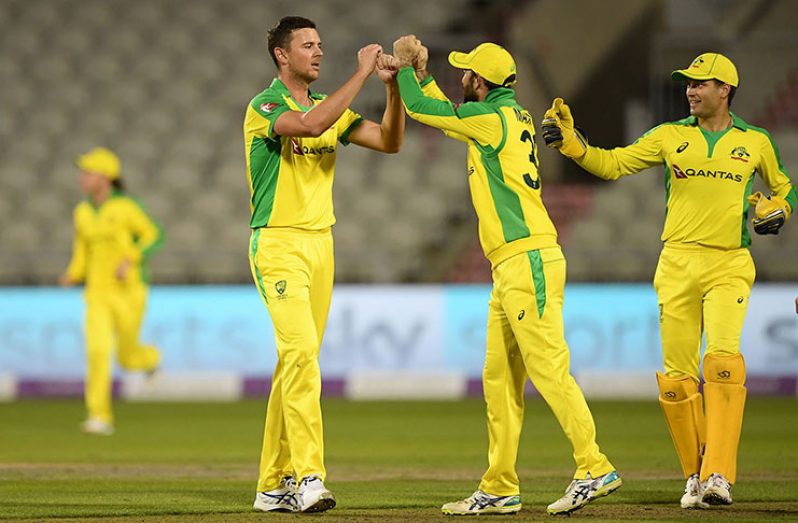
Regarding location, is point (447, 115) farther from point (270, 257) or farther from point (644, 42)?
point (644, 42)

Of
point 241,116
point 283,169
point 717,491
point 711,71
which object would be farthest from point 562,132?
point 241,116

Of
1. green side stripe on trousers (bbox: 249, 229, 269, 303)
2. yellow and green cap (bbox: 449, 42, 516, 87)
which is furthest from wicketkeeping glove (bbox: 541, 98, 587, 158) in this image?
green side stripe on trousers (bbox: 249, 229, 269, 303)

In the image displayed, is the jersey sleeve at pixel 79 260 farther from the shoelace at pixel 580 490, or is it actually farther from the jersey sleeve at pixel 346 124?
the shoelace at pixel 580 490

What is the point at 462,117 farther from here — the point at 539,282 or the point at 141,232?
the point at 141,232

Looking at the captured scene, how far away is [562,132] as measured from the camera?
743 centimetres

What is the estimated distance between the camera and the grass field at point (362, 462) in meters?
7.20

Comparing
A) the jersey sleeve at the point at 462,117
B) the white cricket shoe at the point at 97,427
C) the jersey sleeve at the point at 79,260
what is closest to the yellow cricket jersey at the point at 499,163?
the jersey sleeve at the point at 462,117

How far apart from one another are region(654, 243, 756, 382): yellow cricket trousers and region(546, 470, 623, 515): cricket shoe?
1038 millimetres

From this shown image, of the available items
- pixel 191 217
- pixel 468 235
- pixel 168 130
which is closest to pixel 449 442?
pixel 468 235

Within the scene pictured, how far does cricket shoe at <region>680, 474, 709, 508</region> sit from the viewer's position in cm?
724

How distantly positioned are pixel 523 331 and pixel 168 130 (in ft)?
47.7

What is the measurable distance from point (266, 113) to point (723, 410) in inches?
111

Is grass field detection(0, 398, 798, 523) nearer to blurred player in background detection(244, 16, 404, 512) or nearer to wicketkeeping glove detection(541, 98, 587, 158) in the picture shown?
blurred player in background detection(244, 16, 404, 512)

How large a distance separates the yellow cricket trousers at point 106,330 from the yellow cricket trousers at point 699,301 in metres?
6.10
